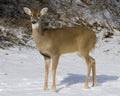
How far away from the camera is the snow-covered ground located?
855 cm

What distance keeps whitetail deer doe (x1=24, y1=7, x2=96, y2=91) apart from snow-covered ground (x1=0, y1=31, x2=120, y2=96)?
0.34 meters

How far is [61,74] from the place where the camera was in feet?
34.1

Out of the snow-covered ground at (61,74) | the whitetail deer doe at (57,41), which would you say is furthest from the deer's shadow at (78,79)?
the whitetail deer doe at (57,41)

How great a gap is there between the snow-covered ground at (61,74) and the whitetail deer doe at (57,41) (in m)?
0.34

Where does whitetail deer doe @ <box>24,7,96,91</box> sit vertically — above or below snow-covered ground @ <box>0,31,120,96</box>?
above

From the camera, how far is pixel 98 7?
59.8 ft

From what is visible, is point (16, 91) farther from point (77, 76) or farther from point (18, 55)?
point (18, 55)

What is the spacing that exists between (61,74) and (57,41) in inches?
72.0

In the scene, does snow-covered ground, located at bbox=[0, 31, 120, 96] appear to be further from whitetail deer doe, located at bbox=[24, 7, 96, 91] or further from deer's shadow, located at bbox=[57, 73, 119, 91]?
whitetail deer doe, located at bbox=[24, 7, 96, 91]

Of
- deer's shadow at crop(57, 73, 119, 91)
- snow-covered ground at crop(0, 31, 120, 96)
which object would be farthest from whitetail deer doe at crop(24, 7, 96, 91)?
deer's shadow at crop(57, 73, 119, 91)

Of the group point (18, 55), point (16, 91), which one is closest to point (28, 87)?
point (16, 91)

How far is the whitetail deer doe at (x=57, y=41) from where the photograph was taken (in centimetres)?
854

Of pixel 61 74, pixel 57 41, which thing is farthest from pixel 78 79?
pixel 57 41

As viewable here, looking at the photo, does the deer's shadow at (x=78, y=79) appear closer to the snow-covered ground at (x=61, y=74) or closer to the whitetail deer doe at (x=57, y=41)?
the snow-covered ground at (x=61, y=74)
